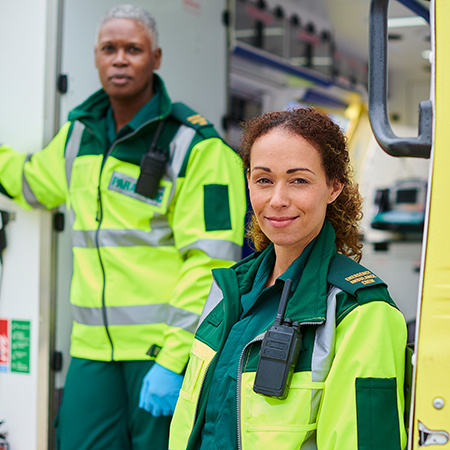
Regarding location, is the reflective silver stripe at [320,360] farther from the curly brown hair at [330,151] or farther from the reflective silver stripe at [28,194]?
the reflective silver stripe at [28,194]

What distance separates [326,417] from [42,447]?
1.77 meters

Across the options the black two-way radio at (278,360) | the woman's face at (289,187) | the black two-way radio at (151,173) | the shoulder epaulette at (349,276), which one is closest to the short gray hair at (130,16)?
the black two-way radio at (151,173)

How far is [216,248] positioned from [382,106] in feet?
3.61

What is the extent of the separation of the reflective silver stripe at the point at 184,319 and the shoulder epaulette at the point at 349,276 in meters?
0.90

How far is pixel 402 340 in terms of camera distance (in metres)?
1.19

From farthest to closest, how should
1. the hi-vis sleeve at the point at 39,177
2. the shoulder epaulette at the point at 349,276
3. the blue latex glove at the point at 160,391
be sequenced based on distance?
the hi-vis sleeve at the point at 39,177
the blue latex glove at the point at 160,391
the shoulder epaulette at the point at 349,276

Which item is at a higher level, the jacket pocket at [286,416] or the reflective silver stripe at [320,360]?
the reflective silver stripe at [320,360]

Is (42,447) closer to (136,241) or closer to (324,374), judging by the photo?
(136,241)

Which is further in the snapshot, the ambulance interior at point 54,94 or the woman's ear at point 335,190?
the ambulance interior at point 54,94

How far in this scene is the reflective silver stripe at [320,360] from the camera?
1.19 metres

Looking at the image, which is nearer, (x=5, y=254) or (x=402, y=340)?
(x=402, y=340)

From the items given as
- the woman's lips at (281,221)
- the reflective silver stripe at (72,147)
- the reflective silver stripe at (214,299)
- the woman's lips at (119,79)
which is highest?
the woman's lips at (119,79)

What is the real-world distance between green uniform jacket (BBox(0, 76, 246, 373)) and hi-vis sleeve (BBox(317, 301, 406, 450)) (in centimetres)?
110

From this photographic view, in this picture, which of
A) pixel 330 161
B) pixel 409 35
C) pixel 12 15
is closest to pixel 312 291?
pixel 330 161
